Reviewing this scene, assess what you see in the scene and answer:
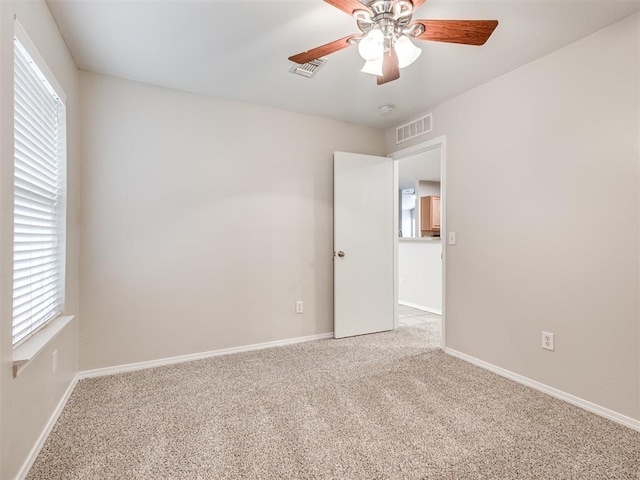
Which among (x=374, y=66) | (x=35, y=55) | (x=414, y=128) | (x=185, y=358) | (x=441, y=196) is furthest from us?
(x=414, y=128)

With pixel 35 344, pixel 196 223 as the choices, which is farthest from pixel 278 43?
pixel 35 344

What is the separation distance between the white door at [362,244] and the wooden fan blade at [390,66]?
164cm

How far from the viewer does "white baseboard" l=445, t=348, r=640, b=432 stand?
1.91m

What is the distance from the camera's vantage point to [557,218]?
7.43 feet

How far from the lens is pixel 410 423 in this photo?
1903 mm

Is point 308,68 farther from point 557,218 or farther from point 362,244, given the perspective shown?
point 557,218

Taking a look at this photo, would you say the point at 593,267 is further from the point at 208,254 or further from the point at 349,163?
the point at 208,254

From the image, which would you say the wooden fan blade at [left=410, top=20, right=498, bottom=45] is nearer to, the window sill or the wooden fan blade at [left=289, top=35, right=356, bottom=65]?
the wooden fan blade at [left=289, top=35, right=356, bottom=65]

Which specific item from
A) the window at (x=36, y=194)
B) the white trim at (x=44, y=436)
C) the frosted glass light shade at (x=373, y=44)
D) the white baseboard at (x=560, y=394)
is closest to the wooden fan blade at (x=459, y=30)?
the frosted glass light shade at (x=373, y=44)

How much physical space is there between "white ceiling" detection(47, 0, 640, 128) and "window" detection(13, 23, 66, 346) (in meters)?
0.50

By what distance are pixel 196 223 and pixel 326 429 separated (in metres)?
2.00

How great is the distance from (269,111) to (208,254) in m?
1.54

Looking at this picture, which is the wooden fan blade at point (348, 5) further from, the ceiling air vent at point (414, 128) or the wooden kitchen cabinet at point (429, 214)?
the wooden kitchen cabinet at point (429, 214)

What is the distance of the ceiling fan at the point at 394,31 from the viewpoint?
148cm
